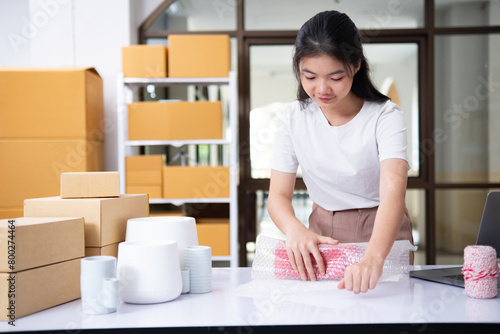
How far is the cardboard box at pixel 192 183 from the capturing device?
3.27 meters

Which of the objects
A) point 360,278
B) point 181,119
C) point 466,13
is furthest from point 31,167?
point 466,13

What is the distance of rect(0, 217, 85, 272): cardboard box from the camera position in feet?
3.40

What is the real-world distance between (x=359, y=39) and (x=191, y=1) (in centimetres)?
273

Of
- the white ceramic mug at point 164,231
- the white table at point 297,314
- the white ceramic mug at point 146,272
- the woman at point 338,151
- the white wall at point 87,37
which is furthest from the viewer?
the white wall at point 87,37

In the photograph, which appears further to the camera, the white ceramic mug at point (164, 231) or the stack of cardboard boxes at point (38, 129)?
the stack of cardboard boxes at point (38, 129)

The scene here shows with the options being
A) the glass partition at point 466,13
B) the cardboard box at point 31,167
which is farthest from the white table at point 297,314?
the glass partition at point 466,13

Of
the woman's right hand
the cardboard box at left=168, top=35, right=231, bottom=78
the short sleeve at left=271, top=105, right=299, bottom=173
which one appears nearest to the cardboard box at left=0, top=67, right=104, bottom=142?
the cardboard box at left=168, top=35, right=231, bottom=78

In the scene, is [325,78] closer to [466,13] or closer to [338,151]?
[338,151]

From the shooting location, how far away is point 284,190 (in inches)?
62.7

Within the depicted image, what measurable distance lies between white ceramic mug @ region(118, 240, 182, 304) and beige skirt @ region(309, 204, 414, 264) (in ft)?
2.29

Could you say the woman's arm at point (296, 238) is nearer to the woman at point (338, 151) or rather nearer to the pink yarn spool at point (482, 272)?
the woman at point (338, 151)

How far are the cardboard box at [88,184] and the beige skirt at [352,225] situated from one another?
0.72 meters

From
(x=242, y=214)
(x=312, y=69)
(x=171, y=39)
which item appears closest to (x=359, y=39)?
(x=312, y=69)

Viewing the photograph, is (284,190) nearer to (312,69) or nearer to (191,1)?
(312,69)
